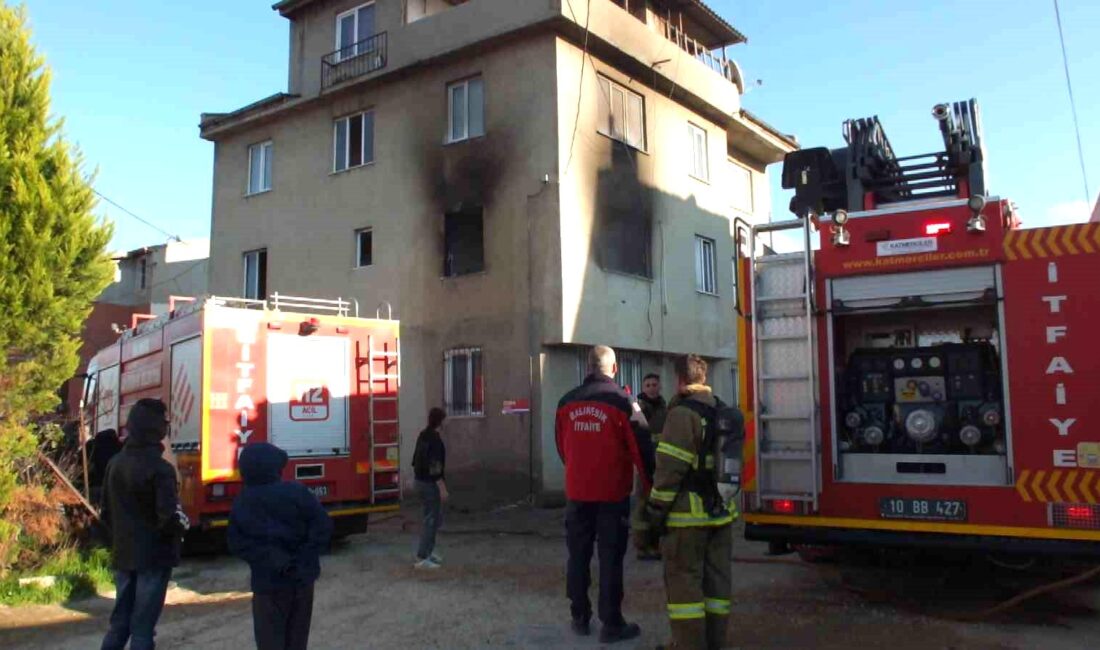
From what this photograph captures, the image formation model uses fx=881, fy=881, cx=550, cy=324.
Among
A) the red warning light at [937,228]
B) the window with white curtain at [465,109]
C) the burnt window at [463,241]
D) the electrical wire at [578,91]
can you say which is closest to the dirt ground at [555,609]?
the red warning light at [937,228]

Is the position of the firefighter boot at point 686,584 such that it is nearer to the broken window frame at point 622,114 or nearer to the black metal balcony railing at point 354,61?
the broken window frame at point 622,114

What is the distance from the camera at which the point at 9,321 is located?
25.8 feet

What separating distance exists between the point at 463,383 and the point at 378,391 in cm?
506

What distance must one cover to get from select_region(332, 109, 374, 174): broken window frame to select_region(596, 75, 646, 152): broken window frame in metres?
4.87

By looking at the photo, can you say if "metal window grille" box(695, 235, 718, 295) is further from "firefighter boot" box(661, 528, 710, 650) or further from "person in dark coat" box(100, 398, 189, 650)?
"person in dark coat" box(100, 398, 189, 650)

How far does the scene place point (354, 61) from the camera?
18578 mm

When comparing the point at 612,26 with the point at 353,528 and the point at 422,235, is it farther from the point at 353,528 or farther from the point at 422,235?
the point at 353,528

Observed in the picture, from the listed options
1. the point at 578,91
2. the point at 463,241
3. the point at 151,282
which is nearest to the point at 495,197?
the point at 463,241

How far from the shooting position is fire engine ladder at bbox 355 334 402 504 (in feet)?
35.9

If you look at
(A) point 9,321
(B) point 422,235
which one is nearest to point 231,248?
(B) point 422,235

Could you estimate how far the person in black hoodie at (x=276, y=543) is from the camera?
4430 mm

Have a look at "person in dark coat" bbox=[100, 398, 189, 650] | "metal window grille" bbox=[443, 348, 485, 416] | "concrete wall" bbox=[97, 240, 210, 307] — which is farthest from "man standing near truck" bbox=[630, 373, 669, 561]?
"concrete wall" bbox=[97, 240, 210, 307]

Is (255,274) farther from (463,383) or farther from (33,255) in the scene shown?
(33,255)

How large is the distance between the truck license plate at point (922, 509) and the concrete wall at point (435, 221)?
29.6 feet
